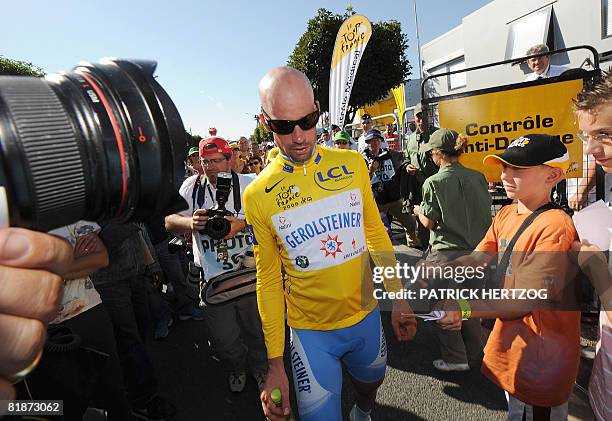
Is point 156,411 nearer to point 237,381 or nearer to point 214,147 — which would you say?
point 237,381

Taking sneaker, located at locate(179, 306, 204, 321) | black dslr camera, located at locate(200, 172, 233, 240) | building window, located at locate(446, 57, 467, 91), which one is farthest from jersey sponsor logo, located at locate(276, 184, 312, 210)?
building window, located at locate(446, 57, 467, 91)

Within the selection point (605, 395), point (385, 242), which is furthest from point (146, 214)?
point (605, 395)

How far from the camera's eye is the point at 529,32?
1238cm

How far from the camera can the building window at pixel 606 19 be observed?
992 cm

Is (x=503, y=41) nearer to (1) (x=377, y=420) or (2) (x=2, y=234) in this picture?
(1) (x=377, y=420)

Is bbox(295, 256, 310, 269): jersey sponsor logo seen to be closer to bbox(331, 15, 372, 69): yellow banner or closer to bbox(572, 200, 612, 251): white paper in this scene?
bbox(572, 200, 612, 251): white paper

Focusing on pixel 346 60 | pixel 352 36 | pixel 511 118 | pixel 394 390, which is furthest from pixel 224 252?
pixel 352 36

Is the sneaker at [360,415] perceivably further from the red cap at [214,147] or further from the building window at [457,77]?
the building window at [457,77]

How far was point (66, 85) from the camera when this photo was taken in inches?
32.2

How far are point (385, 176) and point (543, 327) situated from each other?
4.63 metres

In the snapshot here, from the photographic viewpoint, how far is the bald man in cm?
187

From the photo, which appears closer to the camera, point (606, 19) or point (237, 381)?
point (237, 381)

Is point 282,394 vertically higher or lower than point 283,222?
lower

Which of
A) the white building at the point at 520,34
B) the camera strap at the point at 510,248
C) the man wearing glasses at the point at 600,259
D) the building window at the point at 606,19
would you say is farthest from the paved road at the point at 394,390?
the building window at the point at 606,19
